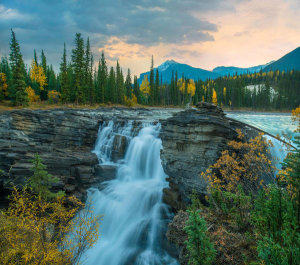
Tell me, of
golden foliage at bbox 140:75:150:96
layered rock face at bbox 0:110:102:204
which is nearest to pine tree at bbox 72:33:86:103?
layered rock face at bbox 0:110:102:204

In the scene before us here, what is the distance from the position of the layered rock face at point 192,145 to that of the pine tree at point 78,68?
3737 centimetres

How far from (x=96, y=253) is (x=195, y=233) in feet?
33.2

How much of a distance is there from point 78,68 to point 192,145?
146 feet

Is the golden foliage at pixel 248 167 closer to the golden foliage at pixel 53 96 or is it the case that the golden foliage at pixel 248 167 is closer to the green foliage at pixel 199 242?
the green foliage at pixel 199 242

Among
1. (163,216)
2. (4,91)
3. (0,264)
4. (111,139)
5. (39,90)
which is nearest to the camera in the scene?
(0,264)

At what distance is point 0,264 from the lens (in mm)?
6777

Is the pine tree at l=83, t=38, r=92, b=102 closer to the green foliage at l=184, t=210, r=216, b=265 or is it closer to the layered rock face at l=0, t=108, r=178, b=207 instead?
the layered rock face at l=0, t=108, r=178, b=207

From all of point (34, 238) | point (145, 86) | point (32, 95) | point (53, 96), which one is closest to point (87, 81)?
point (53, 96)

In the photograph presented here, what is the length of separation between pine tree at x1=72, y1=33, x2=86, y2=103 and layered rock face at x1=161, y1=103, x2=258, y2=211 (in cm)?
3737

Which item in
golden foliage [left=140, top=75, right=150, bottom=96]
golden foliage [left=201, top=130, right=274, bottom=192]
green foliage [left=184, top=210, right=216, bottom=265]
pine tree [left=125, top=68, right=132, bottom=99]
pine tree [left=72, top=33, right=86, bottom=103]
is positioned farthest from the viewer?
golden foliage [left=140, top=75, right=150, bottom=96]

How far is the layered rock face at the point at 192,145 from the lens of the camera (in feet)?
49.3

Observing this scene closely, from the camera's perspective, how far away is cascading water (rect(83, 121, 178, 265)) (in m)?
12.0

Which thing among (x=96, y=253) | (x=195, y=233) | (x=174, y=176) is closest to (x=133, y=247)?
(x=96, y=253)

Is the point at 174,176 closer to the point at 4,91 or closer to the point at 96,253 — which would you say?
the point at 96,253
